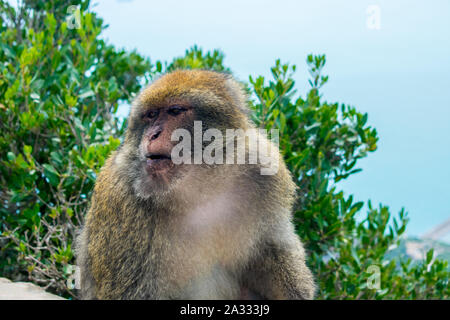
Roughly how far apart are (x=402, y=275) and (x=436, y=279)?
0.30m

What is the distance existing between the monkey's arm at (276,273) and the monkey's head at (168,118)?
0.67m

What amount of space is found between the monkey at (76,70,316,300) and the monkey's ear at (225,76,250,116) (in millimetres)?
13

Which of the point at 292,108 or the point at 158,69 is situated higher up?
the point at 158,69

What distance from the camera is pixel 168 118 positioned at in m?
2.29

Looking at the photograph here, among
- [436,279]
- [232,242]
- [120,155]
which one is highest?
[120,155]

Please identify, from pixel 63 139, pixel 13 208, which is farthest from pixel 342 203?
pixel 13 208

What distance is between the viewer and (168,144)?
215 centimetres

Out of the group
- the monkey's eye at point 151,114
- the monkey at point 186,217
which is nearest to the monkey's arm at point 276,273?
the monkey at point 186,217

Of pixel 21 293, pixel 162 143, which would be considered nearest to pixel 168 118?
pixel 162 143

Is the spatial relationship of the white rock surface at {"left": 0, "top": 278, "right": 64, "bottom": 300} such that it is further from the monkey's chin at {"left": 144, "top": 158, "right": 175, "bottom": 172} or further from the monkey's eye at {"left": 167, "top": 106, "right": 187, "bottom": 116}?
the monkey's eye at {"left": 167, "top": 106, "right": 187, "bottom": 116}

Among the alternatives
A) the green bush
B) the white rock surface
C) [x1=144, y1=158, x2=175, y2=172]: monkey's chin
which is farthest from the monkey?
the green bush

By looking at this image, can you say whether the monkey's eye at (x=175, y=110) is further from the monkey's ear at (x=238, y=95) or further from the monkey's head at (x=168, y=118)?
the monkey's ear at (x=238, y=95)

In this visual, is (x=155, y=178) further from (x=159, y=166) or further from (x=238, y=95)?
(x=238, y=95)
